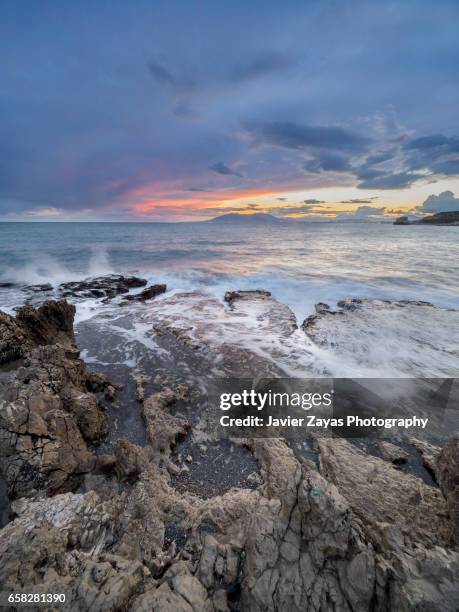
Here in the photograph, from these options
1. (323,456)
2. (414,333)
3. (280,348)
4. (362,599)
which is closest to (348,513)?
(362,599)

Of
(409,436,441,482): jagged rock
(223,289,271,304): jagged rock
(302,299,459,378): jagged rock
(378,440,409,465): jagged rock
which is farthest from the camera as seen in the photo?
(223,289,271,304): jagged rock

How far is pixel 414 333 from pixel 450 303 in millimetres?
6789

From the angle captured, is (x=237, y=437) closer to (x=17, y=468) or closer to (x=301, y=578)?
(x=301, y=578)

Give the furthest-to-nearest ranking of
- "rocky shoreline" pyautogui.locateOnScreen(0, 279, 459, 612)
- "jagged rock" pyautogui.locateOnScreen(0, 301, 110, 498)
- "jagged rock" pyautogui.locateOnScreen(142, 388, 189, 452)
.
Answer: "jagged rock" pyautogui.locateOnScreen(142, 388, 189, 452) → "jagged rock" pyautogui.locateOnScreen(0, 301, 110, 498) → "rocky shoreline" pyautogui.locateOnScreen(0, 279, 459, 612)

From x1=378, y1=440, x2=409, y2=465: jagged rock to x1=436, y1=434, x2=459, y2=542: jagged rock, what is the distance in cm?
60

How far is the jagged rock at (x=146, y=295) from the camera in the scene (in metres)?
15.5

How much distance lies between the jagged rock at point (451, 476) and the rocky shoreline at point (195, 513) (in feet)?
0.07

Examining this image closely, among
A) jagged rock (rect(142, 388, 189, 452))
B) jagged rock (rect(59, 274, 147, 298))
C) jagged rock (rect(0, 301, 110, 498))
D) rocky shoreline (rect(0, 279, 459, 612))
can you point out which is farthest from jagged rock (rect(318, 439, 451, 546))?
jagged rock (rect(59, 274, 147, 298))

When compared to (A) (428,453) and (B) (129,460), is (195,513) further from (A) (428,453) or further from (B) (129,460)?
(A) (428,453)

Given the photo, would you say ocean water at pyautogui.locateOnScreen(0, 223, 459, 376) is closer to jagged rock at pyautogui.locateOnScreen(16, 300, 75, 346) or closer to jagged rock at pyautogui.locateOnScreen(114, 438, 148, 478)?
jagged rock at pyautogui.locateOnScreen(16, 300, 75, 346)

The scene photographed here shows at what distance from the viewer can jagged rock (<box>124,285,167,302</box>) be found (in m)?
15.5

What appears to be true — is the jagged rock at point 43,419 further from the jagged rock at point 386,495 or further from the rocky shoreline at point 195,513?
the jagged rock at point 386,495

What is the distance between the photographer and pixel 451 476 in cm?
388

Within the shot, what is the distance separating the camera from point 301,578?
2.80 metres
